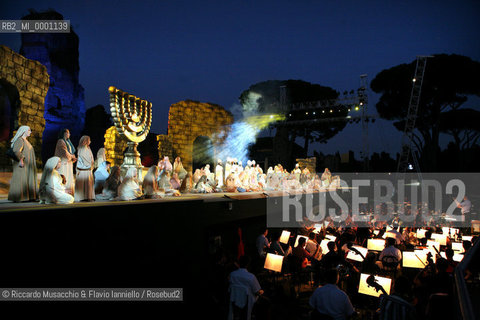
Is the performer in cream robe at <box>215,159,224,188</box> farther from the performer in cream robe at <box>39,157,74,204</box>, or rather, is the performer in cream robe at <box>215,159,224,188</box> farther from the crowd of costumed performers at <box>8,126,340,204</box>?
Result: the performer in cream robe at <box>39,157,74,204</box>

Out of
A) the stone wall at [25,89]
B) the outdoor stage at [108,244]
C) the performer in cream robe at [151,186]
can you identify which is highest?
the stone wall at [25,89]

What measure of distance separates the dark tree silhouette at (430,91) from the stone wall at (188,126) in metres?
17.8

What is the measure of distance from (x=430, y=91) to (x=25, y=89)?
27.4 m

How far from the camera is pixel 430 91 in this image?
2500cm

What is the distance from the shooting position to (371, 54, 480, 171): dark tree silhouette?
23609 mm

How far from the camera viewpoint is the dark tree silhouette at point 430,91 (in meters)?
23.6

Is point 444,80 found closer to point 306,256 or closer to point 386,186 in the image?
point 386,186

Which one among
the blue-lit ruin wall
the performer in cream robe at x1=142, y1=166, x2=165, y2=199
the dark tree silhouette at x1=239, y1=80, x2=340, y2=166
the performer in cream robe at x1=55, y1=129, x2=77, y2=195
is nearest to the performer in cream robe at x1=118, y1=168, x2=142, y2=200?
the performer in cream robe at x1=142, y1=166, x2=165, y2=199

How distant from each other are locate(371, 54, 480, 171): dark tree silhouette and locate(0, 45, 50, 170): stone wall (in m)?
26.6

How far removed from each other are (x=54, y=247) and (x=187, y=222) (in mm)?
2931

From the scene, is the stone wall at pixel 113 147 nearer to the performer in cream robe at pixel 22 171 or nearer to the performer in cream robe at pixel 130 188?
the performer in cream robe at pixel 130 188

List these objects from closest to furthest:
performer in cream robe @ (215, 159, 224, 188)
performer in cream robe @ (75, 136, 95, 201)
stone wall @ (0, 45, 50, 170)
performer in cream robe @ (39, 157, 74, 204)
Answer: performer in cream robe @ (39, 157, 74, 204), performer in cream robe @ (75, 136, 95, 201), stone wall @ (0, 45, 50, 170), performer in cream robe @ (215, 159, 224, 188)

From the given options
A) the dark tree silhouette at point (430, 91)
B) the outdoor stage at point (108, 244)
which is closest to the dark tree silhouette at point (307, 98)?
the dark tree silhouette at point (430, 91)

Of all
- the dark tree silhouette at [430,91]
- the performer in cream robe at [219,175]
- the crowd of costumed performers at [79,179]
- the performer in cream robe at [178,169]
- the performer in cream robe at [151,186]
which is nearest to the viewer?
the crowd of costumed performers at [79,179]
